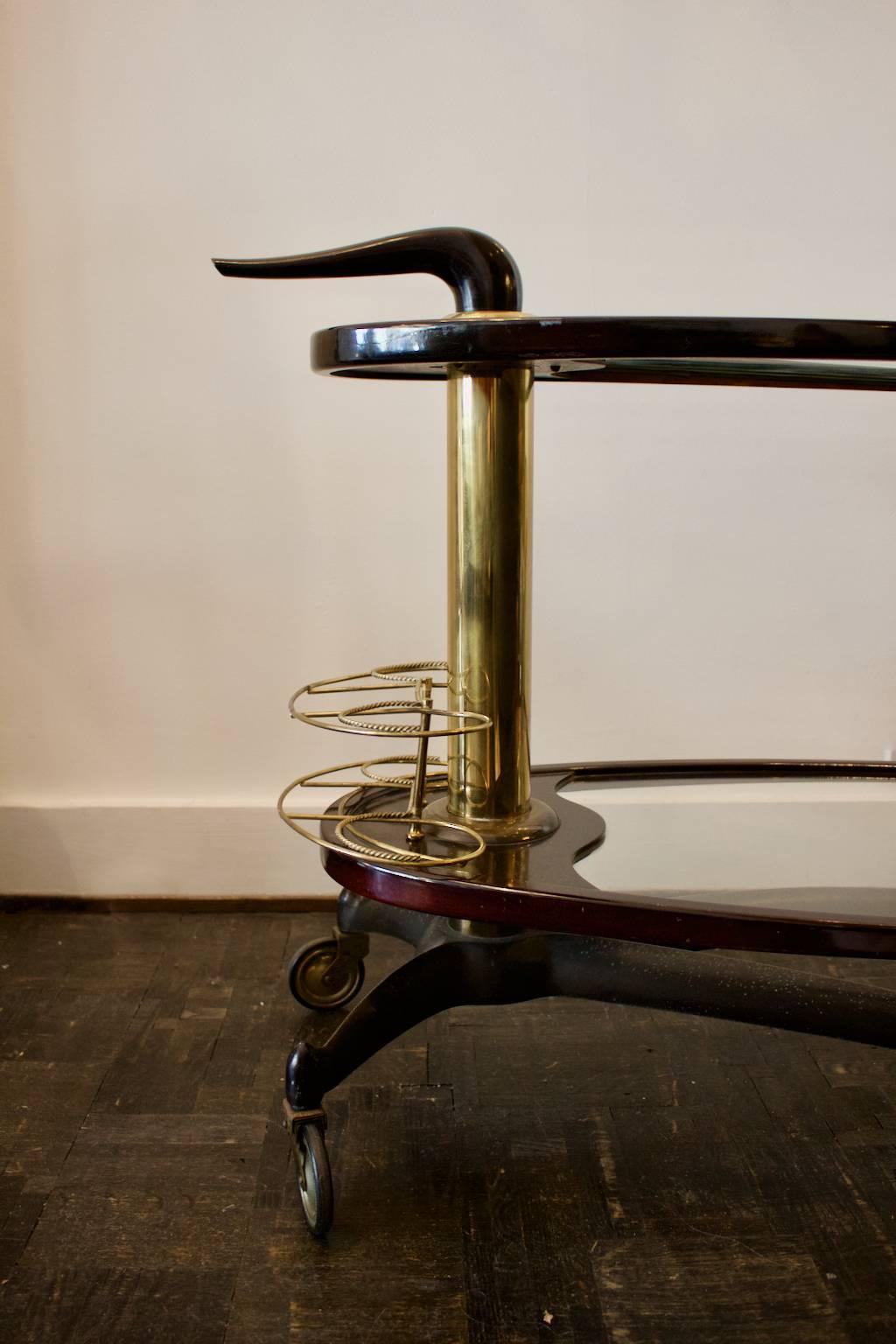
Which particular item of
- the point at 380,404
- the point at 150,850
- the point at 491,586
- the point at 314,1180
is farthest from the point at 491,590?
the point at 150,850

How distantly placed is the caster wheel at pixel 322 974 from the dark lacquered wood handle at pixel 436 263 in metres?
0.79

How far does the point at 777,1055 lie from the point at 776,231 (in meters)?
1.13

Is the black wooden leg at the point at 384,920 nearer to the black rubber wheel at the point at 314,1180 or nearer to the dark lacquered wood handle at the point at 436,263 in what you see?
the black rubber wheel at the point at 314,1180

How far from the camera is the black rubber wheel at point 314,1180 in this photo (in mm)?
1008

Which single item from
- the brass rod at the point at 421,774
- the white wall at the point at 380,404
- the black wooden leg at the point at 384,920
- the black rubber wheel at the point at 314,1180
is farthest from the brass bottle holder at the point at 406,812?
the white wall at the point at 380,404

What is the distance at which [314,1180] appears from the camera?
1014 millimetres

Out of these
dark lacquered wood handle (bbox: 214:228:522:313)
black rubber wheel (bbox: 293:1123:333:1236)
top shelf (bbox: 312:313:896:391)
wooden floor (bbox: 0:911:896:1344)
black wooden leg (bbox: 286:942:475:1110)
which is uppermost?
dark lacquered wood handle (bbox: 214:228:522:313)

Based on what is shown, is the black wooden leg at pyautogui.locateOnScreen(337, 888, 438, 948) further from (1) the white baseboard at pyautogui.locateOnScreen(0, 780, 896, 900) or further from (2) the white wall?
(2) the white wall

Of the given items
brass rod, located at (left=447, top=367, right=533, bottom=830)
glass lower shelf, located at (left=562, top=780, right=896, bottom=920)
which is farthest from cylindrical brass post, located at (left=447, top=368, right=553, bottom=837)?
glass lower shelf, located at (left=562, top=780, right=896, bottom=920)

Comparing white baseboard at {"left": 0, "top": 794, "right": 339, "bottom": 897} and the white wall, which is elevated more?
the white wall

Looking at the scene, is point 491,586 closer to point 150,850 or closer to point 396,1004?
point 396,1004

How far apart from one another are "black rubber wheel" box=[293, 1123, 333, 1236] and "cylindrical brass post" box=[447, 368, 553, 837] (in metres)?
0.33

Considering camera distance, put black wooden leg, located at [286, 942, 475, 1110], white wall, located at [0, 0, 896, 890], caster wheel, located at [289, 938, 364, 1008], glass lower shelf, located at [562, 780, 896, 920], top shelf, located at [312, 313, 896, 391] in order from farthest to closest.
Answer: white wall, located at [0, 0, 896, 890] < caster wheel, located at [289, 938, 364, 1008] < black wooden leg, located at [286, 942, 475, 1110] < glass lower shelf, located at [562, 780, 896, 920] < top shelf, located at [312, 313, 896, 391]

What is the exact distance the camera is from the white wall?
1582 millimetres
